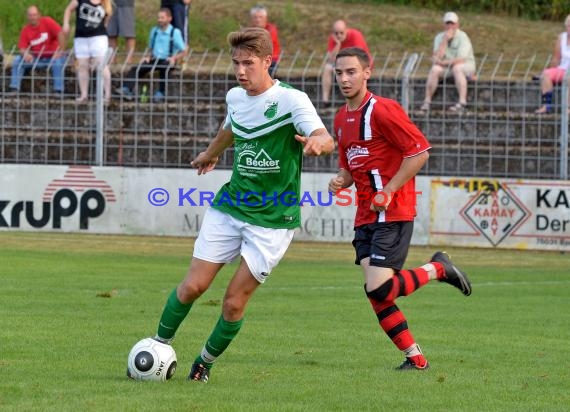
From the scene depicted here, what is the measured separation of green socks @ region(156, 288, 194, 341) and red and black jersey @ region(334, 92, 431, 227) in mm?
1602

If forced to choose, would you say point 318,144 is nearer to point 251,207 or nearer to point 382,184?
point 251,207

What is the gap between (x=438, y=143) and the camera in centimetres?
2178

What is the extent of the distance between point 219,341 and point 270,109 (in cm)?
140

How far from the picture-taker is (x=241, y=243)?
8164 mm

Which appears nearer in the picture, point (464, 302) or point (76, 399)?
point (76, 399)

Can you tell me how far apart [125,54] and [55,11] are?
858 centimetres

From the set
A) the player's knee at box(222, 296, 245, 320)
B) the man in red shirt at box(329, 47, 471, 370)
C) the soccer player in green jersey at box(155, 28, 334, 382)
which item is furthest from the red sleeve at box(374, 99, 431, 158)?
the player's knee at box(222, 296, 245, 320)

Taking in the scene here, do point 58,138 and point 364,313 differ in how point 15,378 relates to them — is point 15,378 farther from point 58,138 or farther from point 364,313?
point 58,138

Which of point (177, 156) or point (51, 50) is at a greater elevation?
point (51, 50)

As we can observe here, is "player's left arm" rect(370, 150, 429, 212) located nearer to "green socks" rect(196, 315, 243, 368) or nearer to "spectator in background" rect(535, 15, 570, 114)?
"green socks" rect(196, 315, 243, 368)

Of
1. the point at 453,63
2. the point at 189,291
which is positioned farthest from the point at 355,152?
the point at 453,63

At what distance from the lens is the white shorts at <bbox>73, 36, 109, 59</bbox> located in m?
22.7

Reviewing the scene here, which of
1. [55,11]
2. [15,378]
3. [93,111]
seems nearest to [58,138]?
[93,111]

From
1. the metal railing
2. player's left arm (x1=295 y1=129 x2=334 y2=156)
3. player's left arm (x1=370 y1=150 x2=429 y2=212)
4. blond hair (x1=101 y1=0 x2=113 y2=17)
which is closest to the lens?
player's left arm (x1=295 y1=129 x2=334 y2=156)
